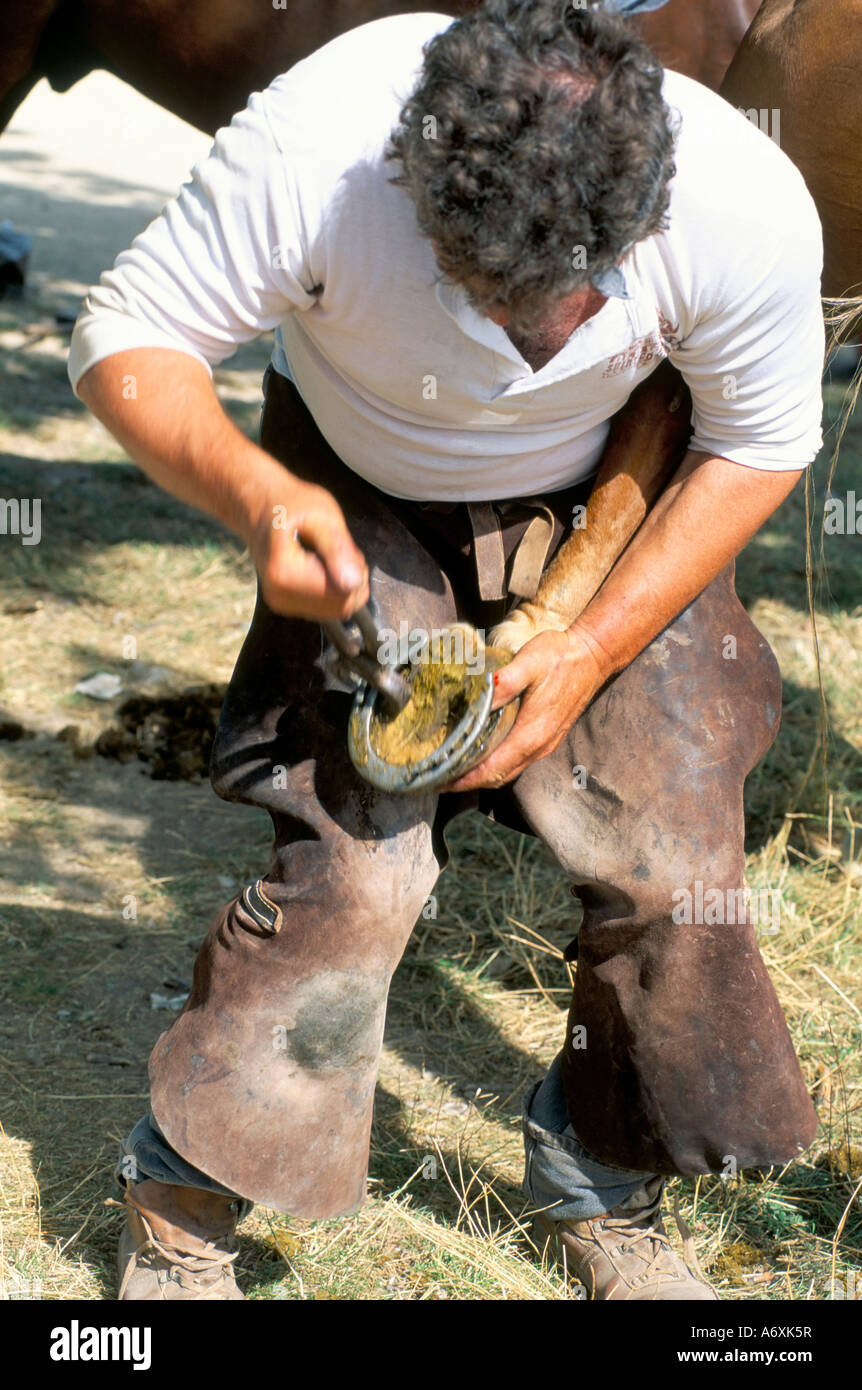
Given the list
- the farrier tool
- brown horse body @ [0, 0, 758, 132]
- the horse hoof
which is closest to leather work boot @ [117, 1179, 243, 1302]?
the farrier tool

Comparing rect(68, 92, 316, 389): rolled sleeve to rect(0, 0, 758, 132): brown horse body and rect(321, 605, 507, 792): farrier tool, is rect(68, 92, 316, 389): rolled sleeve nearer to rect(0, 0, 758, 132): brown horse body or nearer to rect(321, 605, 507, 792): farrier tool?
rect(321, 605, 507, 792): farrier tool

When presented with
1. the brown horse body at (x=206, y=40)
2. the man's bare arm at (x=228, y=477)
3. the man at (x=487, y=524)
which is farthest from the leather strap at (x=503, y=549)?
the brown horse body at (x=206, y=40)

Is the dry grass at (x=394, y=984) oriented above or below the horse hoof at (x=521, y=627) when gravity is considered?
below

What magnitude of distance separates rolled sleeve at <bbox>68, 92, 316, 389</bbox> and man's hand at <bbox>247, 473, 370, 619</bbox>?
27cm

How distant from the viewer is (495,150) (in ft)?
5.15

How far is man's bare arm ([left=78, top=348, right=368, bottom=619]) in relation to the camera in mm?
1624

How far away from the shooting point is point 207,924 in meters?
3.10

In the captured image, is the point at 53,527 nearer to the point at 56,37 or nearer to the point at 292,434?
the point at 56,37

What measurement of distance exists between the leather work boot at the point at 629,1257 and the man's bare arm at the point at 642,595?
0.75 metres

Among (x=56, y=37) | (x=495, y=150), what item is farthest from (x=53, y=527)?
(x=495, y=150)

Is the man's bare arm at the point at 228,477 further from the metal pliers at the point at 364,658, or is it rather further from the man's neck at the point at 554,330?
the man's neck at the point at 554,330

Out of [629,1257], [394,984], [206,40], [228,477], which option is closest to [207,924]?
[394,984]

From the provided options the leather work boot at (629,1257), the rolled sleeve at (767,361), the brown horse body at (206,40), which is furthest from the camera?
the brown horse body at (206,40)

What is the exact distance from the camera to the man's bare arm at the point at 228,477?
162 cm
